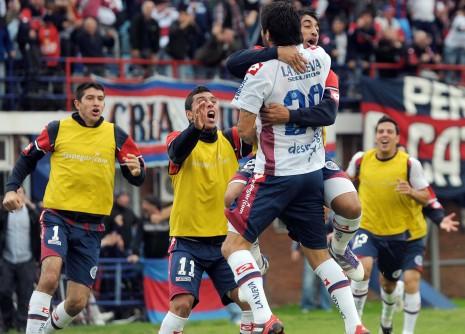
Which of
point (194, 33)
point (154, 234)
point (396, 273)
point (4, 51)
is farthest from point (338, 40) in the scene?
point (396, 273)

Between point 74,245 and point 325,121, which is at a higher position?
point 325,121

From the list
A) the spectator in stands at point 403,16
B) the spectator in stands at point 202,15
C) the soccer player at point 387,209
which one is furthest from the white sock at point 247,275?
the spectator in stands at point 403,16

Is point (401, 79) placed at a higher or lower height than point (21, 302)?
higher

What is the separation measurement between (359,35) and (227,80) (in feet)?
10.3

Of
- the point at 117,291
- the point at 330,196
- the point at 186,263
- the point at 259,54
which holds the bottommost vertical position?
the point at 117,291

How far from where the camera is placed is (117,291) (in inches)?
853

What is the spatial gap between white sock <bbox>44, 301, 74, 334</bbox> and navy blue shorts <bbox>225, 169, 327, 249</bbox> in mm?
3158

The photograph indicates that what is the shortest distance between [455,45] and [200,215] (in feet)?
50.8

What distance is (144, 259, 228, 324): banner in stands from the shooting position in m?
21.4

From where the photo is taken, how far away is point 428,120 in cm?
2600

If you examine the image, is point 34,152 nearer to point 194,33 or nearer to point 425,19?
point 194,33

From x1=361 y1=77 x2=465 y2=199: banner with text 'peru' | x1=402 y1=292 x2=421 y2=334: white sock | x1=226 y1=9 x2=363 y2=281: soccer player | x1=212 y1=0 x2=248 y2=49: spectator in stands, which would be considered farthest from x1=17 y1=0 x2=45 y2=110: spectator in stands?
x1=226 y1=9 x2=363 y2=281: soccer player

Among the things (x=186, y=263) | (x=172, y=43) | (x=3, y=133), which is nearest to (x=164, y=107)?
(x=172, y=43)

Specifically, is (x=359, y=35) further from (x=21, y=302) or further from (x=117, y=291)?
(x=21, y=302)
